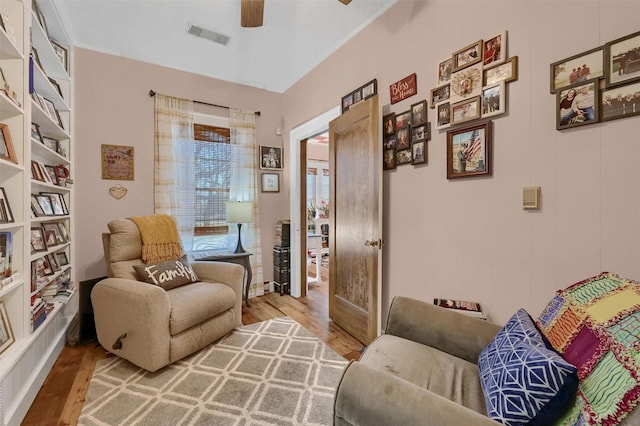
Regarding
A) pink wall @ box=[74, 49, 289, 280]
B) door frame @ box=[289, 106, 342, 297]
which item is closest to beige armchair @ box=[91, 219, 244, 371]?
pink wall @ box=[74, 49, 289, 280]

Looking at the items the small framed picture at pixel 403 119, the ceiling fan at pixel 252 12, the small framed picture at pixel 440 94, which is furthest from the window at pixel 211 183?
the small framed picture at pixel 440 94

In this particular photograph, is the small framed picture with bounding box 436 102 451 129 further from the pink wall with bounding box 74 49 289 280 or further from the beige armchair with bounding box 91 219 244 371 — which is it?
the pink wall with bounding box 74 49 289 280

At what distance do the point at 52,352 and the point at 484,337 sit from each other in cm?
289

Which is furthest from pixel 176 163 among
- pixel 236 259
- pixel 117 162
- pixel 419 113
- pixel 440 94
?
pixel 440 94

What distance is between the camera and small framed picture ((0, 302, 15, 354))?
1.50 metres

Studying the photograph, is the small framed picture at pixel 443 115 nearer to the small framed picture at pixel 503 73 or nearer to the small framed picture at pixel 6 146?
the small framed picture at pixel 503 73

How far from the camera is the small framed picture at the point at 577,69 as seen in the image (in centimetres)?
125

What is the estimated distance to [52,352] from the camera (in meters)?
2.08

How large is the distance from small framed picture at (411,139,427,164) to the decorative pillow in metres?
2.14

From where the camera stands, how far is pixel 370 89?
2.47 meters

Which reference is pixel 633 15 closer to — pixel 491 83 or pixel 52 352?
pixel 491 83

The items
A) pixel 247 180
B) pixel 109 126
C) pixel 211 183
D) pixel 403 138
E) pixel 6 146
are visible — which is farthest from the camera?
pixel 247 180

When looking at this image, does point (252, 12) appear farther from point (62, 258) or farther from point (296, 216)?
point (62, 258)

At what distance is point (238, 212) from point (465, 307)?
251 cm
